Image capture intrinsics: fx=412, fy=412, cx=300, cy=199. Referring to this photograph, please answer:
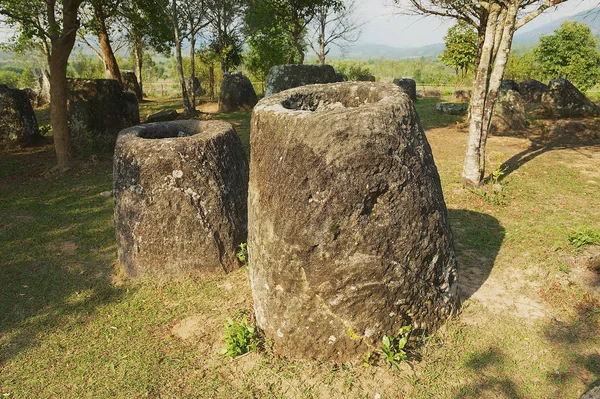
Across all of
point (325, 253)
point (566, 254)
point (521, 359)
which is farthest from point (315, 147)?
point (566, 254)

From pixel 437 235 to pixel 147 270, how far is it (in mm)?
3740

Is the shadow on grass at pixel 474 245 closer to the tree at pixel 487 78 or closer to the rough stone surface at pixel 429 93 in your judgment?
the tree at pixel 487 78

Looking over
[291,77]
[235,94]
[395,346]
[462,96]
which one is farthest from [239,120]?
[395,346]

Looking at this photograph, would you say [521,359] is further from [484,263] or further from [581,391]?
[484,263]

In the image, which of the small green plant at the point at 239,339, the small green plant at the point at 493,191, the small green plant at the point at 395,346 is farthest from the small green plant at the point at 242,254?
the small green plant at the point at 493,191

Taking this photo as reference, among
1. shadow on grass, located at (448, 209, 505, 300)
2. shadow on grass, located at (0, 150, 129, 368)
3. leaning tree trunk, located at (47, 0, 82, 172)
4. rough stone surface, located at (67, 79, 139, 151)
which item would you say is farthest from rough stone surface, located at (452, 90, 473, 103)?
shadow on grass, located at (0, 150, 129, 368)

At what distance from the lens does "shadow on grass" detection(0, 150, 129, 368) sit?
489 cm

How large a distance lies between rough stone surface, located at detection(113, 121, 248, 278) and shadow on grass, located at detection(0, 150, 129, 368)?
0.72 meters

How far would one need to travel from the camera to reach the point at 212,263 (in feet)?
18.2

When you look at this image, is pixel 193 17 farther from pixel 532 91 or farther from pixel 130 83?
pixel 532 91

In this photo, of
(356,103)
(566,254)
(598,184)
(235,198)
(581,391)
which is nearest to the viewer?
(581,391)

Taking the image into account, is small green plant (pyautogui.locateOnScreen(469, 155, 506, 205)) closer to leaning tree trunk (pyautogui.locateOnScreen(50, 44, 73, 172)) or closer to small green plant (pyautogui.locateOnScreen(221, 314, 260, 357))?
small green plant (pyautogui.locateOnScreen(221, 314, 260, 357))

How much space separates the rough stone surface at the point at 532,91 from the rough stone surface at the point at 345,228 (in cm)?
1962

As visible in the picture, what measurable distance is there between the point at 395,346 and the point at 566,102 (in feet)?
50.7
